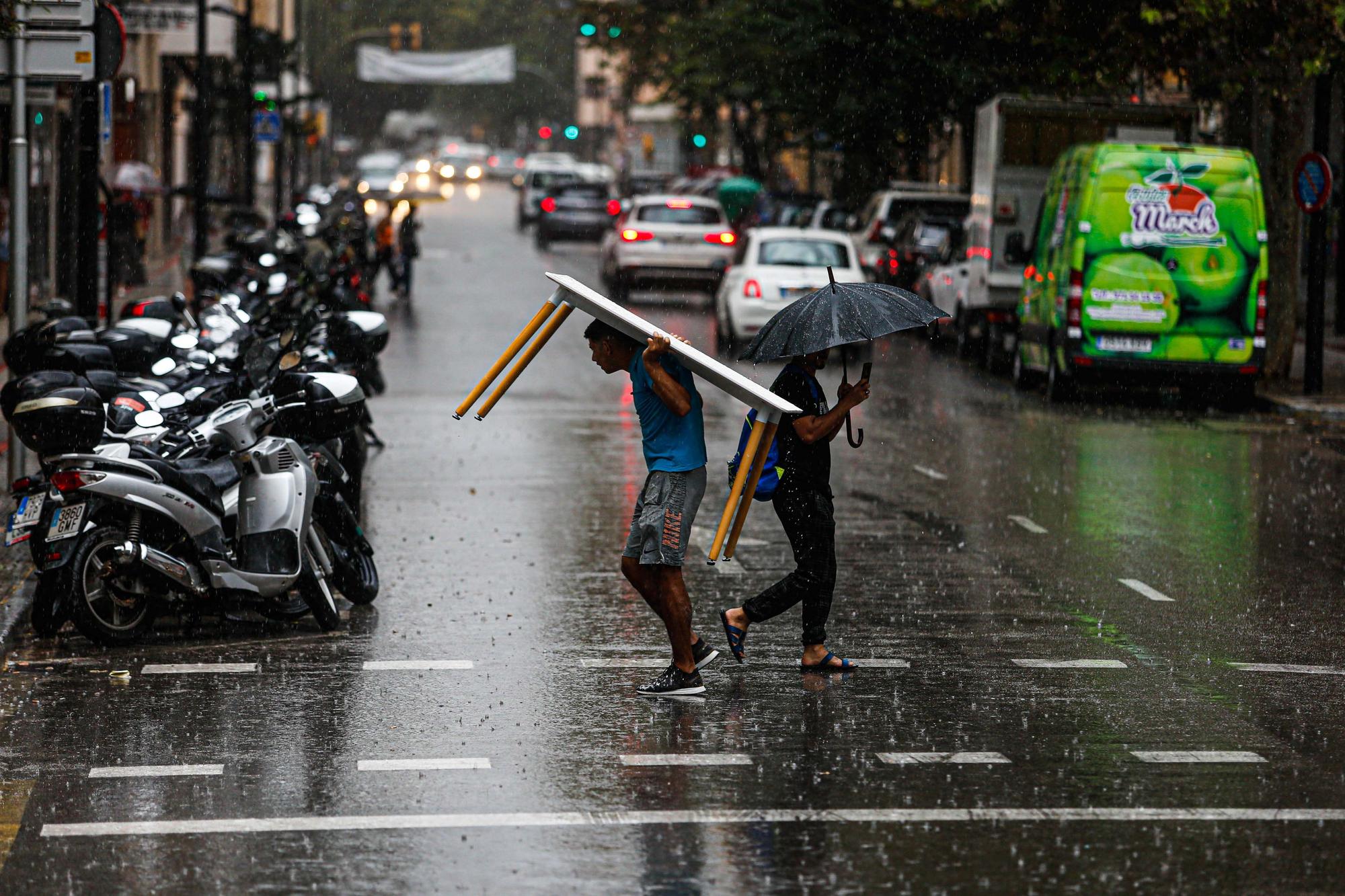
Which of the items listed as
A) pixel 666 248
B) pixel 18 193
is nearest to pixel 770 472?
pixel 18 193

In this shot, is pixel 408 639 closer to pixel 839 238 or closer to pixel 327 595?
pixel 327 595

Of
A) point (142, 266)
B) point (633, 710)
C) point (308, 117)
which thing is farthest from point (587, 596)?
point (308, 117)

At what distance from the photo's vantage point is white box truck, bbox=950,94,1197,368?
82.5 ft

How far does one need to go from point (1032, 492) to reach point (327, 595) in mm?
6106

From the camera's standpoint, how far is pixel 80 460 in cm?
911

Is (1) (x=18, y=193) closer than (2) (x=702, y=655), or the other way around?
(2) (x=702, y=655)

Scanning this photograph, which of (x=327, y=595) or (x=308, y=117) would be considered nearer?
(x=327, y=595)

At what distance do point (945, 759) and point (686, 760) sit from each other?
34.8 inches

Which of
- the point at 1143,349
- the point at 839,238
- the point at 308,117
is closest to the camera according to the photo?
the point at 1143,349

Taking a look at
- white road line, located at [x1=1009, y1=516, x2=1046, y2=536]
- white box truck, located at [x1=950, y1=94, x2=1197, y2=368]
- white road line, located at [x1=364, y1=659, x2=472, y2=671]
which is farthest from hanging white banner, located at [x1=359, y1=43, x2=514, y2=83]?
white road line, located at [x1=364, y1=659, x2=472, y2=671]

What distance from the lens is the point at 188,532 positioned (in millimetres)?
9273

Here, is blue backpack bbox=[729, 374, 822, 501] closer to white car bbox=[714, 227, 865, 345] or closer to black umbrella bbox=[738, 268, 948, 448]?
black umbrella bbox=[738, 268, 948, 448]

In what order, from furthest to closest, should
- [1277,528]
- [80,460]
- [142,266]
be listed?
[142,266]
[1277,528]
[80,460]

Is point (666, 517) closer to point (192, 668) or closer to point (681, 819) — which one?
point (681, 819)
